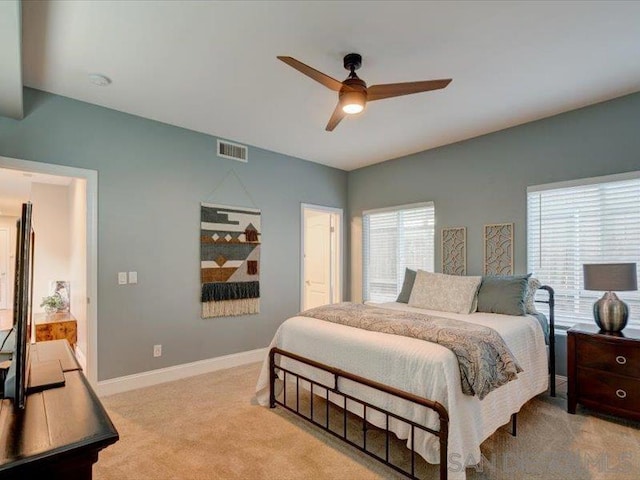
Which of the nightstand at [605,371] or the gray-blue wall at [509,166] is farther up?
the gray-blue wall at [509,166]

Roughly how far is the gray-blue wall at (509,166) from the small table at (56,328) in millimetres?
4398

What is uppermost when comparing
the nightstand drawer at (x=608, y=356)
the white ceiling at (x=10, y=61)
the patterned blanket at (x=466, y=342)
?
the white ceiling at (x=10, y=61)

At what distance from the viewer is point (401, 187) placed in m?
4.94

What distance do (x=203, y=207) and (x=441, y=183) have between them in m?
2.92

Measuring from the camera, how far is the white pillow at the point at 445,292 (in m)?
3.39

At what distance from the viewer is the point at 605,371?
8.91ft

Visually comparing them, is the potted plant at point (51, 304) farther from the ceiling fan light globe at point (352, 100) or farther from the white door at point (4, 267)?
the ceiling fan light globe at point (352, 100)

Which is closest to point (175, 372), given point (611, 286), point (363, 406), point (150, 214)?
point (150, 214)

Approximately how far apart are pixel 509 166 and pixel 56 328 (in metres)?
5.58

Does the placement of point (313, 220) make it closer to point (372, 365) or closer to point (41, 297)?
point (372, 365)

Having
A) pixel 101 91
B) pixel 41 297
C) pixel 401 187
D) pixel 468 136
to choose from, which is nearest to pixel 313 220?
pixel 401 187

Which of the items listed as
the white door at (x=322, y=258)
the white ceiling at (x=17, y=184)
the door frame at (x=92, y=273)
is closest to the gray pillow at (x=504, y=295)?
the white door at (x=322, y=258)

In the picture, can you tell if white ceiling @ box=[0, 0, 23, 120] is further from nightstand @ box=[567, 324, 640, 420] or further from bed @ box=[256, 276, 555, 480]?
nightstand @ box=[567, 324, 640, 420]

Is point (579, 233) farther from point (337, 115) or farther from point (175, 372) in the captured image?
point (175, 372)
